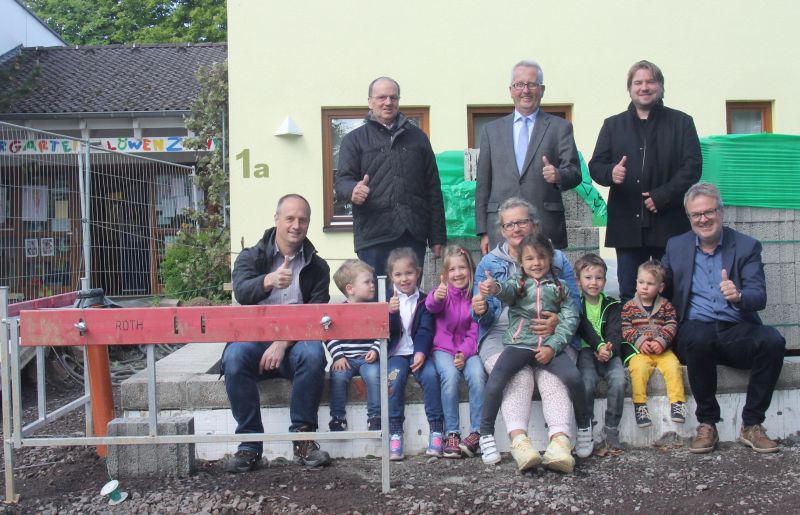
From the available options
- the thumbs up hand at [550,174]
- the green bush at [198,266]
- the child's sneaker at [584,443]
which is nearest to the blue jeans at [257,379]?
the child's sneaker at [584,443]

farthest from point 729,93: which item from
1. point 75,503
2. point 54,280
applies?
point 75,503

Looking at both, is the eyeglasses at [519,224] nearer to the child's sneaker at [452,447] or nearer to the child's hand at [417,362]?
the child's hand at [417,362]

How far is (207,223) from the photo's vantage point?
1194 cm

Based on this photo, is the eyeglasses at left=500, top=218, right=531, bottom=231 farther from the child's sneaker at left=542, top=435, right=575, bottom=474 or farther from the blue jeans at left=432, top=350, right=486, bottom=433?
the child's sneaker at left=542, top=435, right=575, bottom=474

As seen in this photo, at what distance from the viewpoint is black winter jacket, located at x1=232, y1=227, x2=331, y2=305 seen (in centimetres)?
442

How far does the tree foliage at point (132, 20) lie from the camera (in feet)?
94.4

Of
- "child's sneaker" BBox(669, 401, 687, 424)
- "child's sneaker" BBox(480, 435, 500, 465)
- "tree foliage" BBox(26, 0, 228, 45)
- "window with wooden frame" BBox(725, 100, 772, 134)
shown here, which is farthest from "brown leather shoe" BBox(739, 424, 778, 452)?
"tree foliage" BBox(26, 0, 228, 45)

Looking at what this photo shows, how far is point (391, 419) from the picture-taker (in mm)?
4504

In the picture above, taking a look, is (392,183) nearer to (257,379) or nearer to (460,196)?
(460,196)

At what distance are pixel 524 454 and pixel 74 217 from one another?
6.01m

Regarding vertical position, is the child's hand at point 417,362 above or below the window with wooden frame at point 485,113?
below

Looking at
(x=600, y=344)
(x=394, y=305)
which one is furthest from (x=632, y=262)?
(x=394, y=305)

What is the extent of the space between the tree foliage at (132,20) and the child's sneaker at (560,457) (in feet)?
87.1

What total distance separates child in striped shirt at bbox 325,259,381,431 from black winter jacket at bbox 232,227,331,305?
0.52 ft
